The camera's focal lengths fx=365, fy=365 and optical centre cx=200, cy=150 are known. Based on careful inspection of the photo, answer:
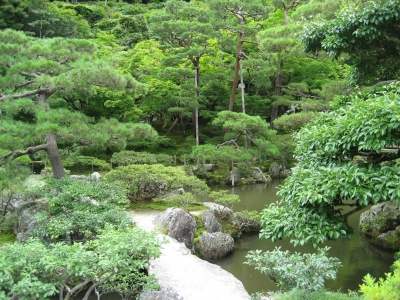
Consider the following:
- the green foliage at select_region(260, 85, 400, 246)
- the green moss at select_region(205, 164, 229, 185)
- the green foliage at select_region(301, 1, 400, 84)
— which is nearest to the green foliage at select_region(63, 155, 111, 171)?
the green moss at select_region(205, 164, 229, 185)

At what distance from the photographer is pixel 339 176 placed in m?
3.86

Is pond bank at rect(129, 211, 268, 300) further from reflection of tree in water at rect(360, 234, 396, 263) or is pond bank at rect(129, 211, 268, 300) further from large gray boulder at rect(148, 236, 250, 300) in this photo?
reflection of tree in water at rect(360, 234, 396, 263)

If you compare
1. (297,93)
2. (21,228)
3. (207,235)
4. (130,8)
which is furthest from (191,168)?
(130,8)

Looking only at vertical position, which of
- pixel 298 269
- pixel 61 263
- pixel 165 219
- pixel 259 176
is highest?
pixel 61 263

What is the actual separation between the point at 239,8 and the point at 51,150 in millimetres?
10581

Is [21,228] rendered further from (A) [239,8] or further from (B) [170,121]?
(B) [170,121]

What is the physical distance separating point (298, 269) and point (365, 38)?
10.7ft

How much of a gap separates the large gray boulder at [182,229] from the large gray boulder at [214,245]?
25 centimetres

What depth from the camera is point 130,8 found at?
36.8 meters

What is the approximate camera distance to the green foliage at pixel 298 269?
453 cm

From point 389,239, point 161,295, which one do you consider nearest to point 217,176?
point 389,239

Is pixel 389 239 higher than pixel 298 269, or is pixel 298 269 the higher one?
pixel 298 269

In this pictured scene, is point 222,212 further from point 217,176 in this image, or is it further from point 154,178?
point 217,176

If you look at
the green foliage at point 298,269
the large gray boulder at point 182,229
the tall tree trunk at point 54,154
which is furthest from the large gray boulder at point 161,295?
the tall tree trunk at point 54,154
